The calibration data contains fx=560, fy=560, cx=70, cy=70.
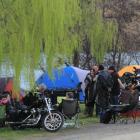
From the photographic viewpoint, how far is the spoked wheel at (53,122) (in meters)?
16.4

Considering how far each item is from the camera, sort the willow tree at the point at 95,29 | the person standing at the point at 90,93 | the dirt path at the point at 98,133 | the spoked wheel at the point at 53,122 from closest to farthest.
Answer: the dirt path at the point at 98,133 → the spoked wheel at the point at 53,122 → the person standing at the point at 90,93 → the willow tree at the point at 95,29

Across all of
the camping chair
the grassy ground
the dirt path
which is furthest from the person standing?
the grassy ground

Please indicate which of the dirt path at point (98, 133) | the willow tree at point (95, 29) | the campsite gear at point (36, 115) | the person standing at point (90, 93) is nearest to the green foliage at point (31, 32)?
the campsite gear at point (36, 115)

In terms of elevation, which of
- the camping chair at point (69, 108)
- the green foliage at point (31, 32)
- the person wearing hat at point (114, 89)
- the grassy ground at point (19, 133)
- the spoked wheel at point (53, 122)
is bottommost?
the grassy ground at point (19, 133)

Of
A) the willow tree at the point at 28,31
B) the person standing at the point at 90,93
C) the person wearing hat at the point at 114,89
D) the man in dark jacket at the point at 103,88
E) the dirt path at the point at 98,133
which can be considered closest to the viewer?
the willow tree at the point at 28,31

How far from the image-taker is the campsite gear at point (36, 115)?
53.9 ft

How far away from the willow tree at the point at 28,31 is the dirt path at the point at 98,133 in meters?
1.85

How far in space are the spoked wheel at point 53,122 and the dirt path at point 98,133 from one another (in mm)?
213

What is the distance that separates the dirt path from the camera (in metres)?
15.2

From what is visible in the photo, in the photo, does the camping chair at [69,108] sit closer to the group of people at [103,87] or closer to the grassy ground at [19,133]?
the grassy ground at [19,133]

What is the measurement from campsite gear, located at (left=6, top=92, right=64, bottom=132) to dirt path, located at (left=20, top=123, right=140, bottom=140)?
388 mm

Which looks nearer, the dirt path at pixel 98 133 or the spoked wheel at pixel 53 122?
the dirt path at pixel 98 133

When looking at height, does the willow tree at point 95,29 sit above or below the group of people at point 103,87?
above

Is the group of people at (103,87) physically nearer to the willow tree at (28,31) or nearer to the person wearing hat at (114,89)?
the person wearing hat at (114,89)
